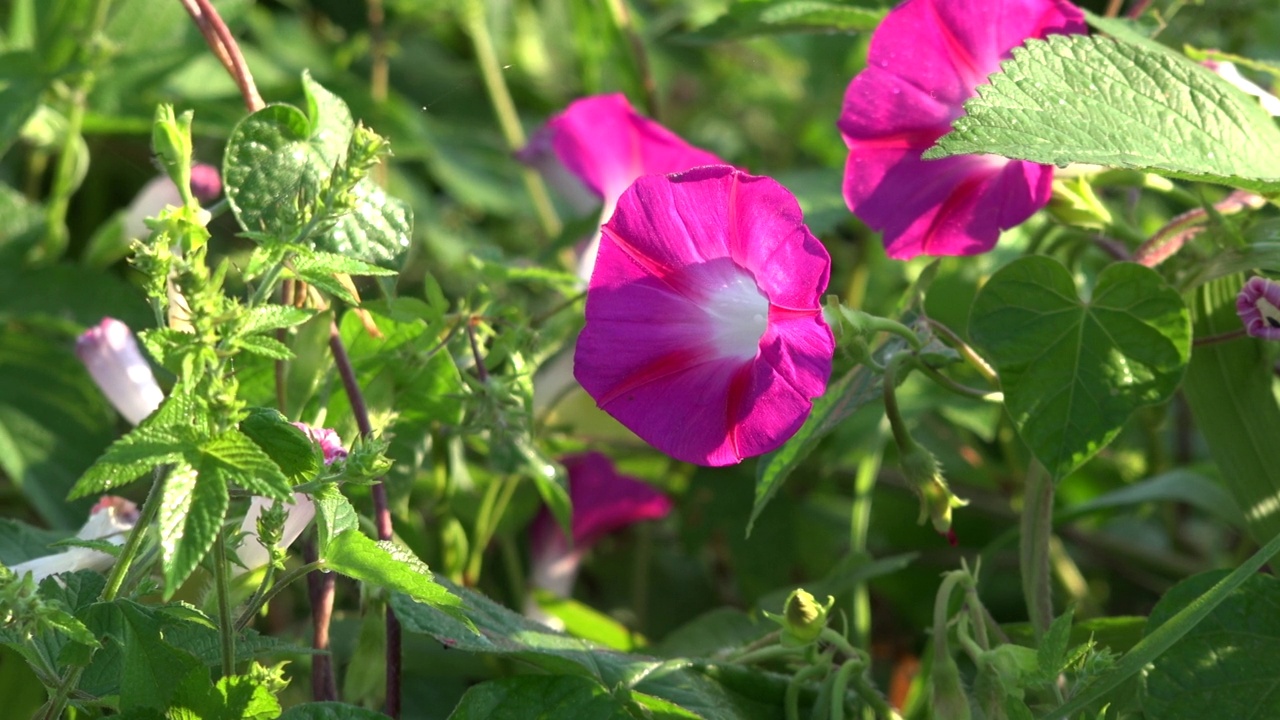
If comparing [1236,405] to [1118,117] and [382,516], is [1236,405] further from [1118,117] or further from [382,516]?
[382,516]

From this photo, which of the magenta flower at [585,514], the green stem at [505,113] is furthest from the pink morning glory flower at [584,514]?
the green stem at [505,113]

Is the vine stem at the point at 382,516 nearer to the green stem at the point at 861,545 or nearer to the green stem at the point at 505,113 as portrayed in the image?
the green stem at the point at 861,545

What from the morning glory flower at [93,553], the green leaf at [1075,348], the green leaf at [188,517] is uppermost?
the green leaf at [188,517]

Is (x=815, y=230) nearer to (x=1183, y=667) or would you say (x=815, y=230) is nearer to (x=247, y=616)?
(x=1183, y=667)

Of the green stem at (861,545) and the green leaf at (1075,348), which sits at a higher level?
the green leaf at (1075,348)

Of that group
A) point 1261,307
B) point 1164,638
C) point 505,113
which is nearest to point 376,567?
point 1164,638

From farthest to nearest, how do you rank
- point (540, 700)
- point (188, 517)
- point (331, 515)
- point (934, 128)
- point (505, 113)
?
1. point (505, 113)
2. point (934, 128)
3. point (540, 700)
4. point (331, 515)
5. point (188, 517)

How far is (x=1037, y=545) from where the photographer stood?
2.76ft

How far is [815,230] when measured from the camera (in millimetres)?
1086

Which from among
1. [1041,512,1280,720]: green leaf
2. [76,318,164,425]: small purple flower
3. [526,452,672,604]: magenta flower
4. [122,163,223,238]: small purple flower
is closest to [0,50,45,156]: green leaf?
[122,163,223,238]: small purple flower

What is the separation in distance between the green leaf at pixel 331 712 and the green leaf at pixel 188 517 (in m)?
0.18

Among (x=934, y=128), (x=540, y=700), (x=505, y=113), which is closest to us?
(x=540, y=700)

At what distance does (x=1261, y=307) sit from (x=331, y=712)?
0.55 meters

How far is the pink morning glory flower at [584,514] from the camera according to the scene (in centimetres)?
120
